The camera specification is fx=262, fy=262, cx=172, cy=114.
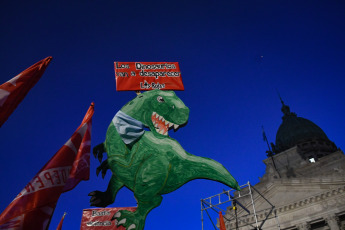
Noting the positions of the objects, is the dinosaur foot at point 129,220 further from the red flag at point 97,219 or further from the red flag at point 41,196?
the red flag at point 97,219

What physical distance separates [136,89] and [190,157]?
4.45 metres

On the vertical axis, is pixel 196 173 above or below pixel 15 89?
below

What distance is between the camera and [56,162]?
8055 mm

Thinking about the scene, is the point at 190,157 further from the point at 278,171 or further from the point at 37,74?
the point at 278,171

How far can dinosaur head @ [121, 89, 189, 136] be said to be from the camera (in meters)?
11.0

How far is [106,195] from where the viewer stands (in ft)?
31.9

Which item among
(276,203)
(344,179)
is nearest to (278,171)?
(276,203)

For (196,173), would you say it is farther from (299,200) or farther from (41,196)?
(299,200)

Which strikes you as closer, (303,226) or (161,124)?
(161,124)

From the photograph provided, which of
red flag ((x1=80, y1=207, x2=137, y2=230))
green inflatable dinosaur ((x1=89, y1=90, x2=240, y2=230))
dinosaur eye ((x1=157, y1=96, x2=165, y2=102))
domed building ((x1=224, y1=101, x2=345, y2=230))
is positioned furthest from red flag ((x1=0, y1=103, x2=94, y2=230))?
domed building ((x1=224, y1=101, x2=345, y2=230))

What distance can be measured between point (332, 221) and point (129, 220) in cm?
2167

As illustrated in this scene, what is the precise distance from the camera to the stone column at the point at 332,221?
22.5 meters

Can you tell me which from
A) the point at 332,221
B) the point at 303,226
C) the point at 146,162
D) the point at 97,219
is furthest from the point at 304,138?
the point at 146,162

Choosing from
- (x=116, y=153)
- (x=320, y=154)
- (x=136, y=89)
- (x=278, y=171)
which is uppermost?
(x=320, y=154)
